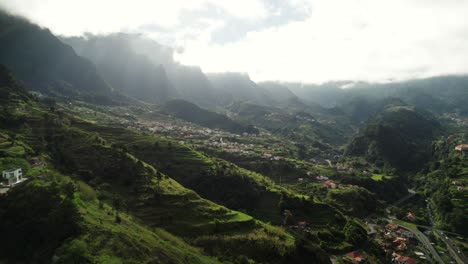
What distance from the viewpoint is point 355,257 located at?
8106 cm

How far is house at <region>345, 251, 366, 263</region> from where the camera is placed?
79.7 meters

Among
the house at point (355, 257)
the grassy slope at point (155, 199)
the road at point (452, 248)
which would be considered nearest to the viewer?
the grassy slope at point (155, 199)

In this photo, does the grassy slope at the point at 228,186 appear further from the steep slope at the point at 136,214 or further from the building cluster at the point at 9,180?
the building cluster at the point at 9,180

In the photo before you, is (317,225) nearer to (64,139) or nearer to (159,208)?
(159,208)

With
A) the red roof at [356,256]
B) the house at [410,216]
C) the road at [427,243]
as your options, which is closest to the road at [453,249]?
the road at [427,243]

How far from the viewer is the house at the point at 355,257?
262ft

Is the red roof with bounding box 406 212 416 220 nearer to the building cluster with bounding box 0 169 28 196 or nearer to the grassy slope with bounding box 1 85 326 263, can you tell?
the grassy slope with bounding box 1 85 326 263

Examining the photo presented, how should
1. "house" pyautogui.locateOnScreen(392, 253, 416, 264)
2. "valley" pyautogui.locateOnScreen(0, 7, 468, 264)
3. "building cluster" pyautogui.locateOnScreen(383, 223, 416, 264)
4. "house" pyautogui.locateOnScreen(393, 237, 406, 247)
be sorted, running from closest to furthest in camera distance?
"valley" pyautogui.locateOnScreen(0, 7, 468, 264) → "house" pyautogui.locateOnScreen(392, 253, 416, 264) → "building cluster" pyautogui.locateOnScreen(383, 223, 416, 264) → "house" pyautogui.locateOnScreen(393, 237, 406, 247)

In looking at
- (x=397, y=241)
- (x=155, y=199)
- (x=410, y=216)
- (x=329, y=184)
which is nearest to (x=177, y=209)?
(x=155, y=199)

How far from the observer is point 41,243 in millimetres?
43750

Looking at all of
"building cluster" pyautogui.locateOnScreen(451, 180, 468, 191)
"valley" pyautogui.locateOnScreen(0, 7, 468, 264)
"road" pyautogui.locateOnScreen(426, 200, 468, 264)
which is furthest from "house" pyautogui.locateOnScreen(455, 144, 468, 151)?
Result: "road" pyautogui.locateOnScreen(426, 200, 468, 264)

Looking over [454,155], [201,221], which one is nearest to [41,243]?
[201,221]

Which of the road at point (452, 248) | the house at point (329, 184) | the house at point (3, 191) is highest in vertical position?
the house at point (3, 191)

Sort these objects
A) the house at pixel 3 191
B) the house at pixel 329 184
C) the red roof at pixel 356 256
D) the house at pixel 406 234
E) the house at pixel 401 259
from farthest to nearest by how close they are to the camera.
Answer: the house at pixel 329 184, the house at pixel 406 234, the house at pixel 401 259, the red roof at pixel 356 256, the house at pixel 3 191
